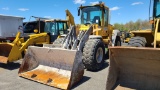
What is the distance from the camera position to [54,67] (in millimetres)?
5414

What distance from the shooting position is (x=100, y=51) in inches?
265

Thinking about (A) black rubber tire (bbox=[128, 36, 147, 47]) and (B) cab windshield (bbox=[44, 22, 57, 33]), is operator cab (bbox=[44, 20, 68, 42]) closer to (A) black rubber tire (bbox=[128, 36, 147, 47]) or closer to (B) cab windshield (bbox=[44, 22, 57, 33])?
(B) cab windshield (bbox=[44, 22, 57, 33])

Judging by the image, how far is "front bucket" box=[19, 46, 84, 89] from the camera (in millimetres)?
4746

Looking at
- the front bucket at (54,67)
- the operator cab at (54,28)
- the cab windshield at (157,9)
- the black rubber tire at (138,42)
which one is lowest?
the front bucket at (54,67)

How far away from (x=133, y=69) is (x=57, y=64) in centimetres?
233

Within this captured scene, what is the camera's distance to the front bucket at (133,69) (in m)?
3.56

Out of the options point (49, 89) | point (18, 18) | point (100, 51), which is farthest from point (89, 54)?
point (18, 18)

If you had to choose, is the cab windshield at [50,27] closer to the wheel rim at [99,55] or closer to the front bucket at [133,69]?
the wheel rim at [99,55]

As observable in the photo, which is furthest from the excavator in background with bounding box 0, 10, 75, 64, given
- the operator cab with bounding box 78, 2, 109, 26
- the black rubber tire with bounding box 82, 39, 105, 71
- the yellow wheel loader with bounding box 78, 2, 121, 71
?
the black rubber tire with bounding box 82, 39, 105, 71

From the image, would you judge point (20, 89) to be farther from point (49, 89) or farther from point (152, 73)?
point (152, 73)

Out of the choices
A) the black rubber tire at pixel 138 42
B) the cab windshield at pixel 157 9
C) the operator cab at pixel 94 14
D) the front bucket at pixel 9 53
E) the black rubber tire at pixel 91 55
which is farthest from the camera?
the operator cab at pixel 94 14

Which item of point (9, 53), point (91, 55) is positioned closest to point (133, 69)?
point (91, 55)

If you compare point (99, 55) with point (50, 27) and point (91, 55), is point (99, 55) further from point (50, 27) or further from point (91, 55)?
point (50, 27)

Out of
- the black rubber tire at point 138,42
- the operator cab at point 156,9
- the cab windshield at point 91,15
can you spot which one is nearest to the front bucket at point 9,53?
the cab windshield at point 91,15
